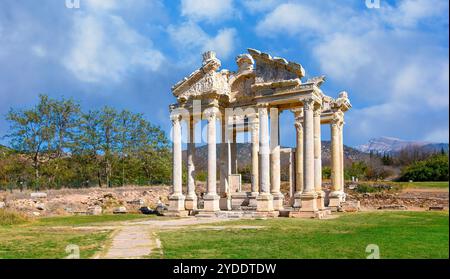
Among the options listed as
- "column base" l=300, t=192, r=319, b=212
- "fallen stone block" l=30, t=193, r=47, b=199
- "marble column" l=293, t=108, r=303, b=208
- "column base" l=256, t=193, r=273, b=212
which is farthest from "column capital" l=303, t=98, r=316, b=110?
"fallen stone block" l=30, t=193, r=47, b=199

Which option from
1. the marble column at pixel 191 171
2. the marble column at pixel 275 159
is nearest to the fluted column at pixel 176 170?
the marble column at pixel 191 171

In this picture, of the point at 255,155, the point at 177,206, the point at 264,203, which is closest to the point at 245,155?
the point at 255,155

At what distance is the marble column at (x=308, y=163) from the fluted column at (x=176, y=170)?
8.55m

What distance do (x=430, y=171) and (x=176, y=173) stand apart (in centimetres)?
4666

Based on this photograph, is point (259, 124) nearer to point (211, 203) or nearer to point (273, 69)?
point (273, 69)

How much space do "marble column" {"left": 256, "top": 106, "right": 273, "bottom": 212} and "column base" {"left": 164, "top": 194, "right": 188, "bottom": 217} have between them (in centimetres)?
557

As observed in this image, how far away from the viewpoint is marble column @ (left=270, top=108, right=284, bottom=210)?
98.2ft

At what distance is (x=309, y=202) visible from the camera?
27.0 m

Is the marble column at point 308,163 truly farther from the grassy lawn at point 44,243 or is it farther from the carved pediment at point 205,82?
the grassy lawn at point 44,243

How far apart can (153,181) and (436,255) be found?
1878 inches

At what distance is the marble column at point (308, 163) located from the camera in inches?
1064
